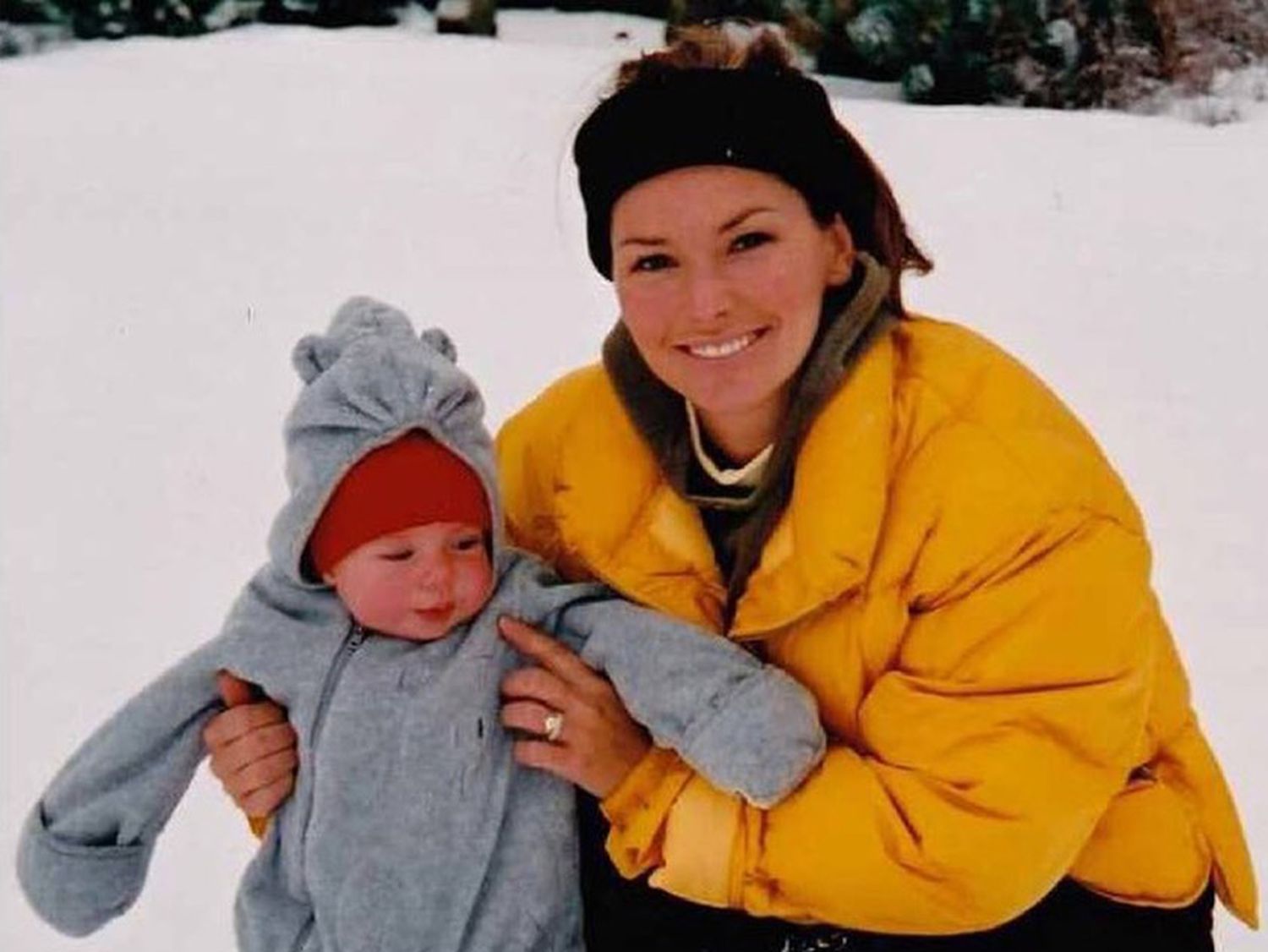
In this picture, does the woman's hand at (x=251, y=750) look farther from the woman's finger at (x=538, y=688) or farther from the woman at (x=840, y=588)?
the woman's finger at (x=538, y=688)

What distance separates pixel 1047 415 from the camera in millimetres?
1771

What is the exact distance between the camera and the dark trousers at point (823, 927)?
1832 millimetres

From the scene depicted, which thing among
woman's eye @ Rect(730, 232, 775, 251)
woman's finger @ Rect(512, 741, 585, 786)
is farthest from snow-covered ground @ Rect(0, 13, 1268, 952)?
woman's eye @ Rect(730, 232, 775, 251)

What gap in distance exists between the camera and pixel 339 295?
16.0ft

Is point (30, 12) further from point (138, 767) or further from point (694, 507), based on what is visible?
point (694, 507)

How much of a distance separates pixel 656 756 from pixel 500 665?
0.18 metres

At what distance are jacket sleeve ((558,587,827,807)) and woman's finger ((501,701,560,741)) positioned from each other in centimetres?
8

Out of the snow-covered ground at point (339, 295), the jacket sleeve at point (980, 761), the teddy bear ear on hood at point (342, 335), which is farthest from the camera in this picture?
the snow-covered ground at point (339, 295)

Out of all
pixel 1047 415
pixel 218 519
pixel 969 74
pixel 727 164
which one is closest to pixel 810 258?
pixel 727 164

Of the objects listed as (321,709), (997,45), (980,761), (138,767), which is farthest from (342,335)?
(997,45)

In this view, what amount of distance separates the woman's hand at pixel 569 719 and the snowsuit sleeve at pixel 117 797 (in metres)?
0.31

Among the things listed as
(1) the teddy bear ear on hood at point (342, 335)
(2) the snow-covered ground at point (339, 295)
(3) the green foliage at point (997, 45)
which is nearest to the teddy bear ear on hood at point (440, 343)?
(1) the teddy bear ear on hood at point (342, 335)

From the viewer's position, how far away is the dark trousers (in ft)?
6.01

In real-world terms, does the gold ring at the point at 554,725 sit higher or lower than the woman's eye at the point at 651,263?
lower
